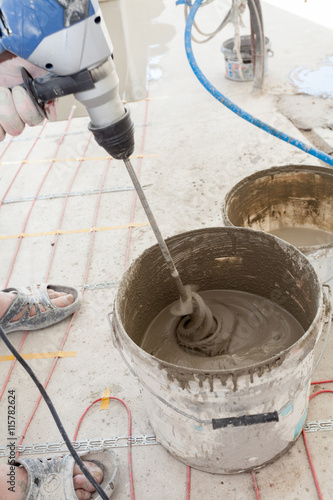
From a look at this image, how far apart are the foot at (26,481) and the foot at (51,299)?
0.76 meters

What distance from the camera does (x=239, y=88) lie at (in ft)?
12.8

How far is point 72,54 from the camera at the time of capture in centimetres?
122

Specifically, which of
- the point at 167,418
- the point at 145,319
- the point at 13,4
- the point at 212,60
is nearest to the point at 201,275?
the point at 145,319

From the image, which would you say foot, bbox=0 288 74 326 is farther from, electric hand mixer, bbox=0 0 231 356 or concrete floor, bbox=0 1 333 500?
electric hand mixer, bbox=0 0 231 356

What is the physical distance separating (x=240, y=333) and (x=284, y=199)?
82cm

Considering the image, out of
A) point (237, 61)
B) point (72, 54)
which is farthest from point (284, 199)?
point (237, 61)

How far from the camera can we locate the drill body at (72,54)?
1181mm

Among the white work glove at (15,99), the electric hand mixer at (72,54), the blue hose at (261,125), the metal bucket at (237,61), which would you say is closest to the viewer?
the electric hand mixer at (72,54)

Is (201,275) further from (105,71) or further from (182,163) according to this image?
(182,163)

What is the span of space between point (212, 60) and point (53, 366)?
11.6 feet

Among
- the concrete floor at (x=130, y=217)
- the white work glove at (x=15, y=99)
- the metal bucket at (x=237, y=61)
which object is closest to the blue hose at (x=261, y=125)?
the concrete floor at (x=130, y=217)

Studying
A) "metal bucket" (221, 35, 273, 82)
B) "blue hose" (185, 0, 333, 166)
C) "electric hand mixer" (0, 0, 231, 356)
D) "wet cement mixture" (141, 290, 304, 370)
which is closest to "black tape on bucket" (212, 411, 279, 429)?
"wet cement mixture" (141, 290, 304, 370)

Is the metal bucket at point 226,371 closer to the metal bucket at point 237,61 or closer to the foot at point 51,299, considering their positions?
the foot at point 51,299

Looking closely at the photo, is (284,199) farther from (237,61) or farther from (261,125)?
(237,61)
